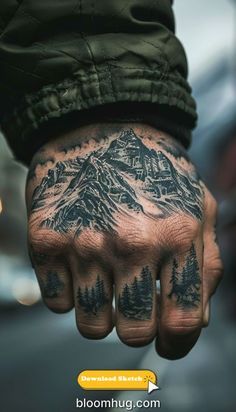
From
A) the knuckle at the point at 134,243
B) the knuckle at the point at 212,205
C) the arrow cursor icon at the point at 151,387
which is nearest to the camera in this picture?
the knuckle at the point at 134,243

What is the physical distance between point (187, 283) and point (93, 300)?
9 cm

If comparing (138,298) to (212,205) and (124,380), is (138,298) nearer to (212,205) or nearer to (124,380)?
(212,205)

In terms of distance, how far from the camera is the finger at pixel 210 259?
597mm

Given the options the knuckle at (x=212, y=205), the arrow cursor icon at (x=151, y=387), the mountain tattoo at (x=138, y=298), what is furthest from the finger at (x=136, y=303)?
the arrow cursor icon at (x=151, y=387)

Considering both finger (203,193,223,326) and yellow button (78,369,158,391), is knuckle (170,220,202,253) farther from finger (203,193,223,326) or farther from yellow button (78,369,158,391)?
yellow button (78,369,158,391)

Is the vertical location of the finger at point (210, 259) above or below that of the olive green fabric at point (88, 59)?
below

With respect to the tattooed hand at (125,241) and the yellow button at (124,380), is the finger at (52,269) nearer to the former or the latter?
the tattooed hand at (125,241)

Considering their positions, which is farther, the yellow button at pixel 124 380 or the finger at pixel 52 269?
the yellow button at pixel 124 380

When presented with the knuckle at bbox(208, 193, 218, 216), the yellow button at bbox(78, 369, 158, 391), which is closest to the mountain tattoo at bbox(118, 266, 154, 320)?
the knuckle at bbox(208, 193, 218, 216)

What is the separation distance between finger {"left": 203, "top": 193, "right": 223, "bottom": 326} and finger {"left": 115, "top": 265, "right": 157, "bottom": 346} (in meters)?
0.08

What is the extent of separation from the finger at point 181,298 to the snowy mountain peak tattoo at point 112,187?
0.15 feet

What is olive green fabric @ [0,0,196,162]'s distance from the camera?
1.94 feet

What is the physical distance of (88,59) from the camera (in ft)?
1.95

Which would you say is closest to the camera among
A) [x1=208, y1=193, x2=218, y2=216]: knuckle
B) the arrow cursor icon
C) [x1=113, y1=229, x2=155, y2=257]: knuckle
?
[x1=113, y1=229, x2=155, y2=257]: knuckle
